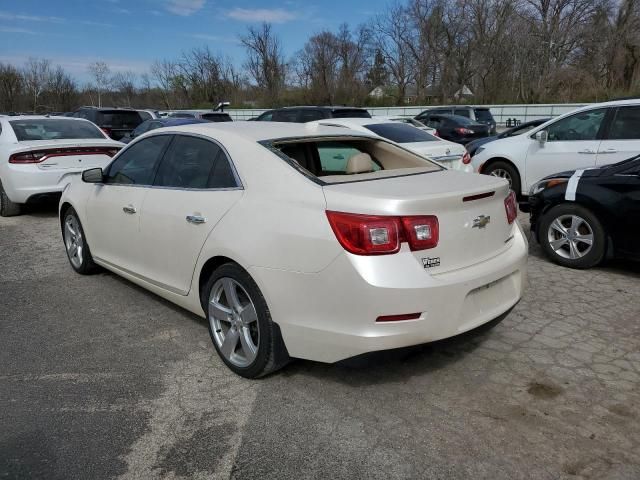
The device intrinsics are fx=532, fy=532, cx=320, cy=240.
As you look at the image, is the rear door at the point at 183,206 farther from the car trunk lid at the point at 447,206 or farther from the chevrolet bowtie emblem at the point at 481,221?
the chevrolet bowtie emblem at the point at 481,221

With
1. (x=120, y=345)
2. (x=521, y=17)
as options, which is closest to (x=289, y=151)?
(x=120, y=345)

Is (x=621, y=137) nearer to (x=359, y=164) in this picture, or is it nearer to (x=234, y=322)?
(x=359, y=164)

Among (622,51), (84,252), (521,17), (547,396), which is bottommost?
(547,396)

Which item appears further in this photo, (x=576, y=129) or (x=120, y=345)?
(x=576, y=129)

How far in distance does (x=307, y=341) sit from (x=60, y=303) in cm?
292

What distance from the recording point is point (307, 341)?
2873mm

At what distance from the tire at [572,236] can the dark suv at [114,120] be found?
13.5m

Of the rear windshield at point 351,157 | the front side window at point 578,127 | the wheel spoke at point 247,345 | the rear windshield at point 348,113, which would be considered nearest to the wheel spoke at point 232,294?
the wheel spoke at point 247,345

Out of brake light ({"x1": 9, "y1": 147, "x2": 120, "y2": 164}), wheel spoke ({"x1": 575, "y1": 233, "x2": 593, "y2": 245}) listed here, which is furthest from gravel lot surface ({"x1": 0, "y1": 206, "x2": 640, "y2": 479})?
brake light ({"x1": 9, "y1": 147, "x2": 120, "y2": 164})

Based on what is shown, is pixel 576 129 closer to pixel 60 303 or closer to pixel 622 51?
pixel 60 303

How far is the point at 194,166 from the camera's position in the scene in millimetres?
3740

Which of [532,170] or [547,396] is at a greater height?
[532,170]

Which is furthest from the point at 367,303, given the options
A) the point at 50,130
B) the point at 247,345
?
the point at 50,130

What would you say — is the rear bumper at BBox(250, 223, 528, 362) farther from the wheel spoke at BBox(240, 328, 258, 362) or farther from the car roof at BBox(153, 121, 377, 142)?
the car roof at BBox(153, 121, 377, 142)
